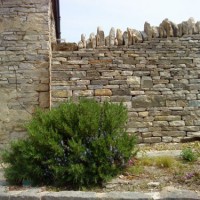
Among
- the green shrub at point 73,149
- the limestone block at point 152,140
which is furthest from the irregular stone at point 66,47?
the green shrub at point 73,149

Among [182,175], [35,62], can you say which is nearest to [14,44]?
[35,62]

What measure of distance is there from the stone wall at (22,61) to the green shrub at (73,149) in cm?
229

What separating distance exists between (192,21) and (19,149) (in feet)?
15.8

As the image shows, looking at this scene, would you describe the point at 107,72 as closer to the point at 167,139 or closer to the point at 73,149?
the point at 167,139

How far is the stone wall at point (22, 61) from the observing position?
6.62 metres

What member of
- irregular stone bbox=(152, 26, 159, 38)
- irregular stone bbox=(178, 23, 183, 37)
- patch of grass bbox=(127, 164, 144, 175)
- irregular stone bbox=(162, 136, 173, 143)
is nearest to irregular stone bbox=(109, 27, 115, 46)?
irregular stone bbox=(152, 26, 159, 38)

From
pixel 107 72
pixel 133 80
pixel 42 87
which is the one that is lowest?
pixel 42 87

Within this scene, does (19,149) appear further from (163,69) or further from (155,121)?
(163,69)

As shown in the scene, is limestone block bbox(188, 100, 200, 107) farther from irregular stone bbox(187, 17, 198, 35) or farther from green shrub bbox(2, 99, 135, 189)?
green shrub bbox(2, 99, 135, 189)

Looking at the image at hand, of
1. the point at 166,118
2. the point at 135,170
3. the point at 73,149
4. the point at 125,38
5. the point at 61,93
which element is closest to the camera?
the point at 73,149

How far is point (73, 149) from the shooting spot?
4.03m

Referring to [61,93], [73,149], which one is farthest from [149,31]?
[73,149]

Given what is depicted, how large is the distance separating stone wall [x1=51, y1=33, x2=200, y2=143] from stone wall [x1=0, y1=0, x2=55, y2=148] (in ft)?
1.06

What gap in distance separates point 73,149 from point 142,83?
331 cm
